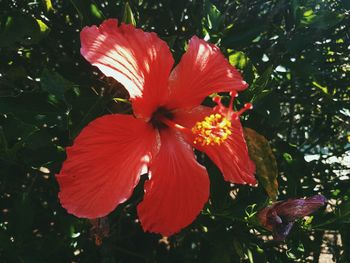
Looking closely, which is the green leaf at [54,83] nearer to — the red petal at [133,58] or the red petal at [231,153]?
the red petal at [133,58]

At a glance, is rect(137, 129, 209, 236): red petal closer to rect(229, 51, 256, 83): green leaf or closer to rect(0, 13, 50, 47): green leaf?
rect(229, 51, 256, 83): green leaf

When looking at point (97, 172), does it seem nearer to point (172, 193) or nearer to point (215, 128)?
point (172, 193)

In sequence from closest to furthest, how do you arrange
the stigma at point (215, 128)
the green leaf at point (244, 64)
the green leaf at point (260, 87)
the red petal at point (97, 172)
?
1. the red petal at point (97, 172)
2. the stigma at point (215, 128)
3. the green leaf at point (260, 87)
4. the green leaf at point (244, 64)

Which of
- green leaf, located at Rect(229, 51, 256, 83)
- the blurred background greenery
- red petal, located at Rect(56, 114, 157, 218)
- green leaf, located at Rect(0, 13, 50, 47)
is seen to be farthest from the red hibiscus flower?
green leaf, located at Rect(0, 13, 50, 47)

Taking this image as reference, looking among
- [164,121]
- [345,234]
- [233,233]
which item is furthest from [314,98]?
[164,121]

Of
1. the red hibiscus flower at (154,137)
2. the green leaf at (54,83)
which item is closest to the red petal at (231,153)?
the red hibiscus flower at (154,137)

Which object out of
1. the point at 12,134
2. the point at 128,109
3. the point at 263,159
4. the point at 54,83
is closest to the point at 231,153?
the point at 263,159

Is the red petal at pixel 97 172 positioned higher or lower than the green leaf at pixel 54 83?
lower
